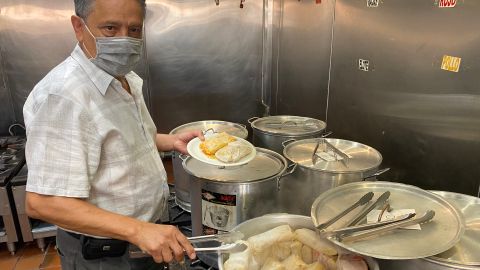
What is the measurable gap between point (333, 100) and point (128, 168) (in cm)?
170

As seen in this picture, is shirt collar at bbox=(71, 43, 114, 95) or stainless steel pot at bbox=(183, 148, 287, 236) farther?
stainless steel pot at bbox=(183, 148, 287, 236)

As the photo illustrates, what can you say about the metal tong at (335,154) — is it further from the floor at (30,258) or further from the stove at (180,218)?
the floor at (30,258)

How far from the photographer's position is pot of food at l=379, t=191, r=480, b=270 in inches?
35.5

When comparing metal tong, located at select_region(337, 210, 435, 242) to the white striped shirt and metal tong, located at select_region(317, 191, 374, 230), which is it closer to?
metal tong, located at select_region(317, 191, 374, 230)

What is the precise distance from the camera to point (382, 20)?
196 cm

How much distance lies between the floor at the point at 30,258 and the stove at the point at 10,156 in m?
0.58

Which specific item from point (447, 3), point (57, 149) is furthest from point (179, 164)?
point (447, 3)

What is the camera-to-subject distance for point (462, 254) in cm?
97

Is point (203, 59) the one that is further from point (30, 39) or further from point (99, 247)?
point (99, 247)

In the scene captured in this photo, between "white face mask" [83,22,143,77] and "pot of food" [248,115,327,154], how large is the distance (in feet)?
2.95

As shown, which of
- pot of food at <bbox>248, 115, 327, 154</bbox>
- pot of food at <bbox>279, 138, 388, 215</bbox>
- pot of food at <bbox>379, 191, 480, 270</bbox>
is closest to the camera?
pot of food at <bbox>379, 191, 480, 270</bbox>

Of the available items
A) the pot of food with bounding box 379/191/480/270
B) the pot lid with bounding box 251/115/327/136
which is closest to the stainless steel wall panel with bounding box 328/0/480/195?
the pot lid with bounding box 251/115/327/136

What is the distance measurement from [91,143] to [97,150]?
27mm

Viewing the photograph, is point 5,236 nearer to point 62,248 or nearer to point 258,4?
point 62,248
